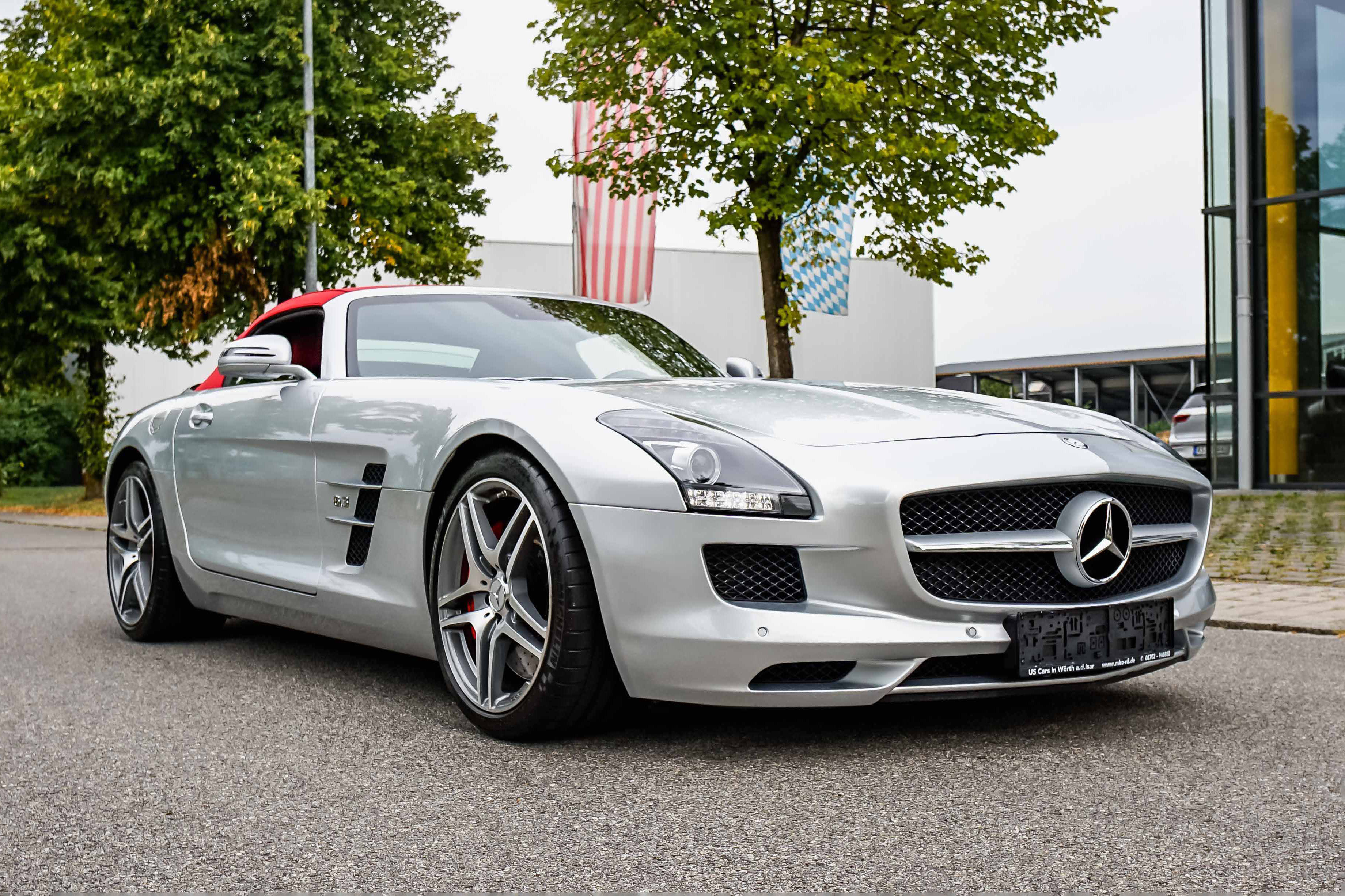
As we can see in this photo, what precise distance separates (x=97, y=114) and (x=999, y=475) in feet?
57.3

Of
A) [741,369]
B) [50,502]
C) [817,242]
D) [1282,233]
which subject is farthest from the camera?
[50,502]

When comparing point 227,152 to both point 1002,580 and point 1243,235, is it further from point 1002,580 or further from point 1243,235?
point 1002,580

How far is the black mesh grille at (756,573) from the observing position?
128 inches

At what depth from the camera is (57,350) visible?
24.0 m

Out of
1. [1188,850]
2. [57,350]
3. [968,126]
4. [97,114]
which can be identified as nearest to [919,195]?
[968,126]

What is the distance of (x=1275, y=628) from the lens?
19.7 ft

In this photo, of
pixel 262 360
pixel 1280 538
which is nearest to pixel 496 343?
pixel 262 360

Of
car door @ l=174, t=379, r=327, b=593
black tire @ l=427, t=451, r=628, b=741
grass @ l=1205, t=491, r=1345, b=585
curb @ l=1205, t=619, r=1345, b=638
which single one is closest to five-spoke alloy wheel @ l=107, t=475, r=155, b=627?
car door @ l=174, t=379, r=327, b=593

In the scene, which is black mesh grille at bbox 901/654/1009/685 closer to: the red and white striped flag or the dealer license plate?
the dealer license plate

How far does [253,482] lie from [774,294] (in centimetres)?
1088

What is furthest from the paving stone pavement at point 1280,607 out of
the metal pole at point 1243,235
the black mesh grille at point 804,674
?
the metal pole at point 1243,235

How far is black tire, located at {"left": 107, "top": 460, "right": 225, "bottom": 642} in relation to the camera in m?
5.43

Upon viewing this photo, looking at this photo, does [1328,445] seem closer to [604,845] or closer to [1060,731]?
[1060,731]

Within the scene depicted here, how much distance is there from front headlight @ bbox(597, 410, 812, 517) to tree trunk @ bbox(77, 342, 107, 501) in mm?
22351
